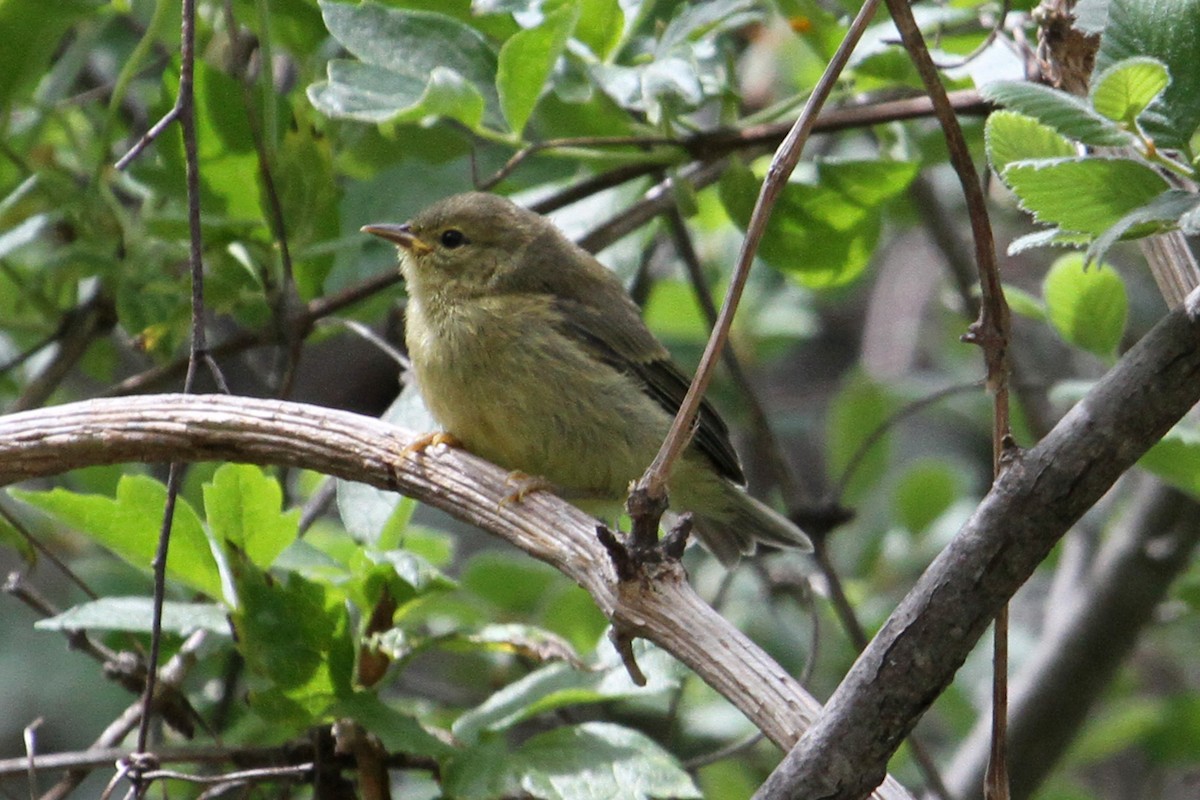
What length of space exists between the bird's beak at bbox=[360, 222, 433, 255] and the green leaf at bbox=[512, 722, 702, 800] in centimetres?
168

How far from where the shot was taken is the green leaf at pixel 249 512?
3094 mm

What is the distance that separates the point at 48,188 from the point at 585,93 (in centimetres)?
159

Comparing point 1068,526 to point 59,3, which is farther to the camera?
point 59,3

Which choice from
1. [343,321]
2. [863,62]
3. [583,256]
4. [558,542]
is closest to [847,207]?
[863,62]

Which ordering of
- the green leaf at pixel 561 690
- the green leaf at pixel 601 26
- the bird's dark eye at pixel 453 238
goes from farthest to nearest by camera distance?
the bird's dark eye at pixel 453 238 < the green leaf at pixel 601 26 < the green leaf at pixel 561 690

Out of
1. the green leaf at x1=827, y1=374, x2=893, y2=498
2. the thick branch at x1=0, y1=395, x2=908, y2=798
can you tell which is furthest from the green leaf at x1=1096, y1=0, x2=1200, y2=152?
the green leaf at x1=827, y1=374, x2=893, y2=498

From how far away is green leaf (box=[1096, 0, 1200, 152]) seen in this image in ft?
7.12

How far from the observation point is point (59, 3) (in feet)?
12.4

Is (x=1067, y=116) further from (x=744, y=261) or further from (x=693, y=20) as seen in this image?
(x=693, y=20)

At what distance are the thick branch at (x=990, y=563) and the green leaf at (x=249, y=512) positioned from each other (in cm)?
142

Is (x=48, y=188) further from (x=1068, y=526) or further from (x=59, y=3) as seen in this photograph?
(x=1068, y=526)

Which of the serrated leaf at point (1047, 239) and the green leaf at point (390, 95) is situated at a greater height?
the green leaf at point (390, 95)

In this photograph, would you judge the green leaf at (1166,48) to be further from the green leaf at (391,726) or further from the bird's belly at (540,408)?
the bird's belly at (540,408)

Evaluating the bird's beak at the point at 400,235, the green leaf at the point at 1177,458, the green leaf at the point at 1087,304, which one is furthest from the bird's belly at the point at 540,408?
the green leaf at the point at 1177,458
